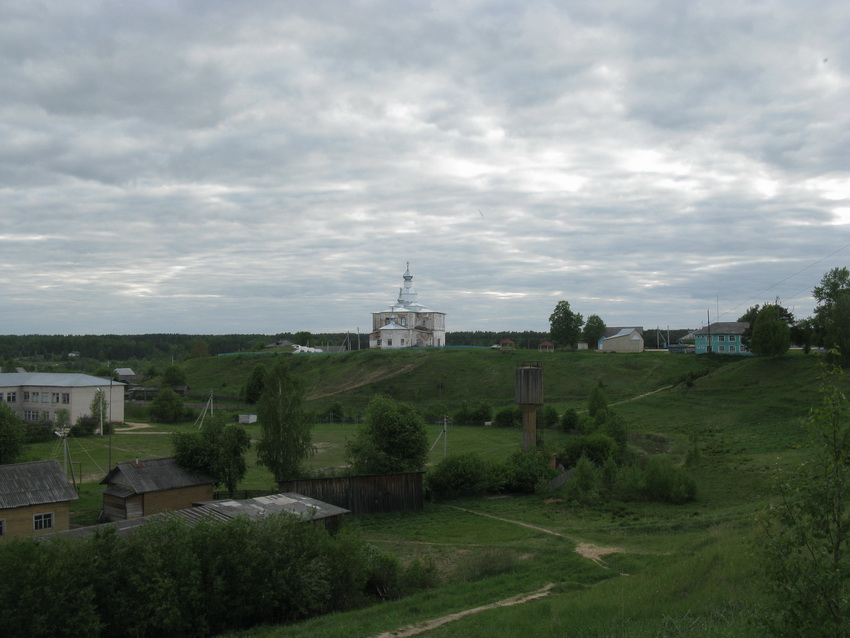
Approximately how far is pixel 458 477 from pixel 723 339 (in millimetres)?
60820

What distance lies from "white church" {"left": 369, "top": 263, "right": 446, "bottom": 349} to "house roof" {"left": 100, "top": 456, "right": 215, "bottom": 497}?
75.5 metres

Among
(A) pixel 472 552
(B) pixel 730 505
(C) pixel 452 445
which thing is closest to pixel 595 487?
(B) pixel 730 505

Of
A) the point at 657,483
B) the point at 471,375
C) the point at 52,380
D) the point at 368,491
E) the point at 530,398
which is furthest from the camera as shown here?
the point at 471,375

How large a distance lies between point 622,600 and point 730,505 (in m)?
17.3

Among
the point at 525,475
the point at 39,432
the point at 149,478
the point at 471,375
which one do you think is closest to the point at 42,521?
the point at 149,478

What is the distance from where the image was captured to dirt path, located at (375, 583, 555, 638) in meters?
13.9

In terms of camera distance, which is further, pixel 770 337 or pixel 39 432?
pixel 770 337

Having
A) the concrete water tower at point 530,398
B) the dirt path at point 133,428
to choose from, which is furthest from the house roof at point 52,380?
the concrete water tower at point 530,398

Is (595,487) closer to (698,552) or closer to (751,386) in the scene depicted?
(698,552)

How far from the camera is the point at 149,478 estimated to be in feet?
89.9

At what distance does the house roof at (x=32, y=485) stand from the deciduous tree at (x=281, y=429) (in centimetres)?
921

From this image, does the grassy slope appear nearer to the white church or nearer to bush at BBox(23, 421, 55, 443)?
bush at BBox(23, 421, 55, 443)

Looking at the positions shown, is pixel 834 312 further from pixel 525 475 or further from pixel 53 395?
pixel 53 395

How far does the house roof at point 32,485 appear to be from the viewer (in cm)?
2341
